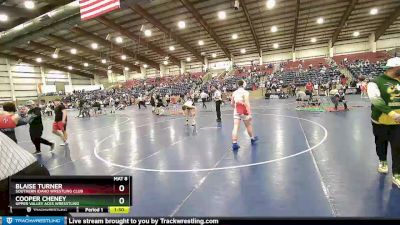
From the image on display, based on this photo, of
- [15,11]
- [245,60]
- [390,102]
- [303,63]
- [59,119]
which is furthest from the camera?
[245,60]

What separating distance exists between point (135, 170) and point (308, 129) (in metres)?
6.42

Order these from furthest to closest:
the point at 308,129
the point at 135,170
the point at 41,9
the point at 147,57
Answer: the point at 147,57 → the point at 41,9 → the point at 308,129 → the point at 135,170

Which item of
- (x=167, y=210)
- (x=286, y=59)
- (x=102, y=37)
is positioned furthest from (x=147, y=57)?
(x=167, y=210)

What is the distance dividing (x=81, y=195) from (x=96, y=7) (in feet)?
44.3

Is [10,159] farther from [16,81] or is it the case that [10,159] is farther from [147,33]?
[16,81]

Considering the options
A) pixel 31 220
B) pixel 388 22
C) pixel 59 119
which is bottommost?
pixel 31 220

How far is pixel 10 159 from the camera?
202 cm

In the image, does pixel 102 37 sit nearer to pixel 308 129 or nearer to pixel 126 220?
pixel 308 129

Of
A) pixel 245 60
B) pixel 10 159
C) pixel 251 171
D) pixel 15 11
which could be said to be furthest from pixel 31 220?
pixel 245 60

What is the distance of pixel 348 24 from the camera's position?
34250 millimetres

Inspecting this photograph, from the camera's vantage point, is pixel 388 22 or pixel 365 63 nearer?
pixel 365 63

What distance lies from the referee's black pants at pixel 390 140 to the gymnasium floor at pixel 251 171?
1.12 ft

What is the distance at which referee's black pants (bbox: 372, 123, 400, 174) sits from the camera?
403cm

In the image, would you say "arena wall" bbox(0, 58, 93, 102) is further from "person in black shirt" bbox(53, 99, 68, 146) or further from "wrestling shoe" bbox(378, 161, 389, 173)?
"wrestling shoe" bbox(378, 161, 389, 173)
